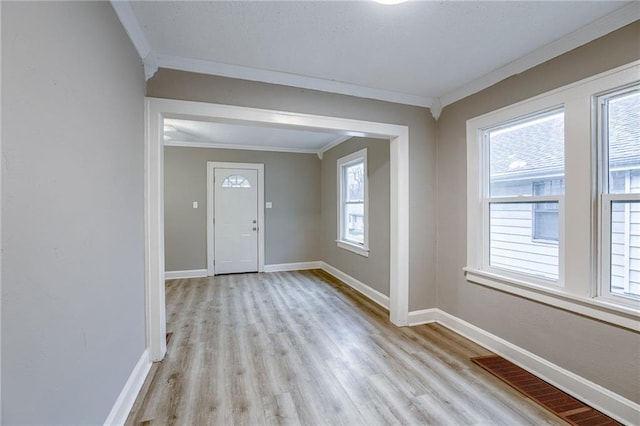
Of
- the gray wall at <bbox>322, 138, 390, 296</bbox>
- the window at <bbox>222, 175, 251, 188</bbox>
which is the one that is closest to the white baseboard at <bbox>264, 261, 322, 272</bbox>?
the gray wall at <bbox>322, 138, 390, 296</bbox>

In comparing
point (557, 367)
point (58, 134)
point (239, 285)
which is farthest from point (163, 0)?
point (239, 285)

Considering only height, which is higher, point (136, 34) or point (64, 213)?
point (136, 34)

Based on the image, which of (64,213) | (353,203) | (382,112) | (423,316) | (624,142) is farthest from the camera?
(353,203)

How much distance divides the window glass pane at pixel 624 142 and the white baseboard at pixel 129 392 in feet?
10.5

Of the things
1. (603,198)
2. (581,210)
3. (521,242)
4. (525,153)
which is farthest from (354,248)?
(603,198)

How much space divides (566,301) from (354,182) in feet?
10.2

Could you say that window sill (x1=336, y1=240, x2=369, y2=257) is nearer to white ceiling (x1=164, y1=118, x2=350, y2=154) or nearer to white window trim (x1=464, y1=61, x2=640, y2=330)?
white ceiling (x1=164, y1=118, x2=350, y2=154)

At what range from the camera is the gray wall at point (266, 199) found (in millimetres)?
5035

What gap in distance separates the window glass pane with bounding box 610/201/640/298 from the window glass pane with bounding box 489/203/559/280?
1.07ft

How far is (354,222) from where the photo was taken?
4.68 meters

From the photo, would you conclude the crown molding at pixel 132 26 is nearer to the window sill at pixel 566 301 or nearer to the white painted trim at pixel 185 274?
the window sill at pixel 566 301

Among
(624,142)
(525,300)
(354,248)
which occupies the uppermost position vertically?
(624,142)

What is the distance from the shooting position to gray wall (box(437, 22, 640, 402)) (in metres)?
1.69

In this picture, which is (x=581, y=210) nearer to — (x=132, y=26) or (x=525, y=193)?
(x=525, y=193)
